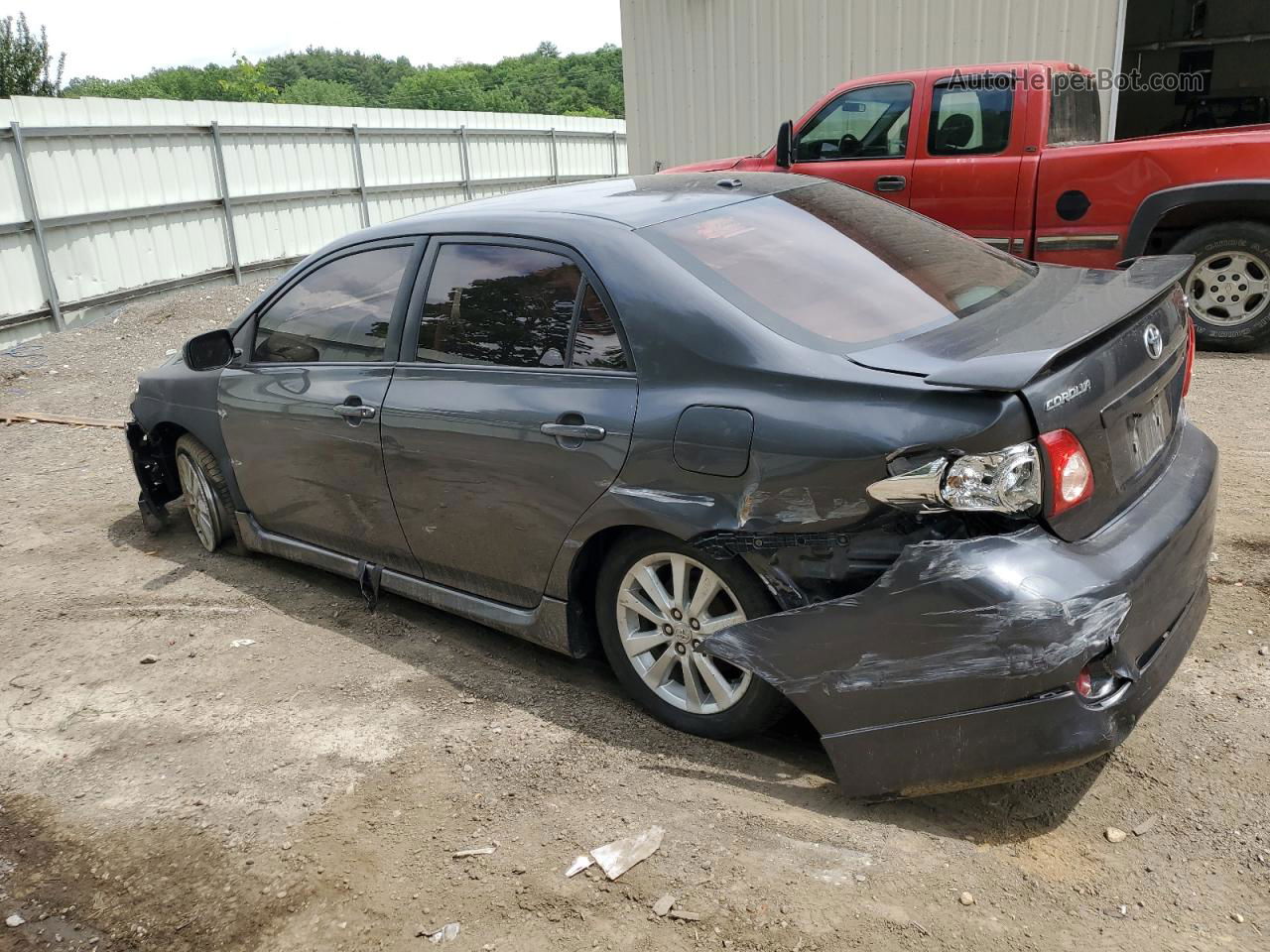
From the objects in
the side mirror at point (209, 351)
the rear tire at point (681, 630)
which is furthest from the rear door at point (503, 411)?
the side mirror at point (209, 351)

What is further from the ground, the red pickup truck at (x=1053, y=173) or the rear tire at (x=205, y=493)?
→ the red pickup truck at (x=1053, y=173)

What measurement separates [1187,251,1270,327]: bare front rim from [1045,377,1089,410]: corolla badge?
5639 mm

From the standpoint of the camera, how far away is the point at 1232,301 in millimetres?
7469

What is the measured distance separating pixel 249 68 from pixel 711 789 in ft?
249

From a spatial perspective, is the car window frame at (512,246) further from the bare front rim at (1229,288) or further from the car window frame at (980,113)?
the bare front rim at (1229,288)

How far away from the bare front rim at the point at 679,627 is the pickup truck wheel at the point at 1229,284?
5.72 meters

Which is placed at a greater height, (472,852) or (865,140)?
(865,140)

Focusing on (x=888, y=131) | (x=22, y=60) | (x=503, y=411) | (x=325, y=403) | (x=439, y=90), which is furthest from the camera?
(x=439, y=90)

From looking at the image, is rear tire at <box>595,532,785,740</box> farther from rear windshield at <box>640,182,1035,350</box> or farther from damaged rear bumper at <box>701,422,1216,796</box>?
rear windshield at <box>640,182,1035,350</box>

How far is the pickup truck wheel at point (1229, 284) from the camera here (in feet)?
23.5

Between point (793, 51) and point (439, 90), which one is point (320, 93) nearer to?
point (439, 90)

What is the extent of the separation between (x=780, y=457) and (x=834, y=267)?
873mm

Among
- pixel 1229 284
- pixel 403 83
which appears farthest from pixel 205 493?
pixel 403 83

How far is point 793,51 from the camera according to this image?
1185 cm
